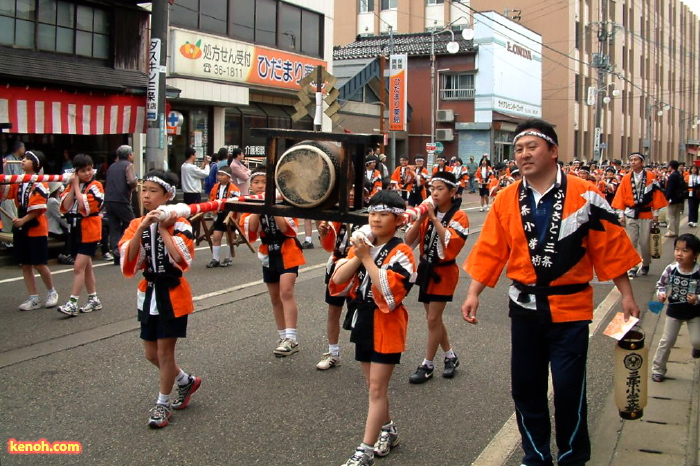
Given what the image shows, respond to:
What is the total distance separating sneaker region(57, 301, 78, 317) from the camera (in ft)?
26.7

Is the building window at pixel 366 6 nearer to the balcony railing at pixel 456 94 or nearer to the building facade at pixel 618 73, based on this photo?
the building facade at pixel 618 73

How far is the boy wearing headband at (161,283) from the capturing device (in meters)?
4.96

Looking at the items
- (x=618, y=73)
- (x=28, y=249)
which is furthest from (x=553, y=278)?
(x=618, y=73)

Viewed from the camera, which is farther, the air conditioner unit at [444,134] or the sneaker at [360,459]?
the air conditioner unit at [444,134]

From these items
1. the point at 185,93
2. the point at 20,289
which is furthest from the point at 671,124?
the point at 20,289

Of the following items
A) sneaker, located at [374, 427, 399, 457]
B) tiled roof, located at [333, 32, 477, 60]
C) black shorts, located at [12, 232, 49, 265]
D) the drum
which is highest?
tiled roof, located at [333, 32, 477, 60]

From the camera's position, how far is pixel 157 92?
14.4 m

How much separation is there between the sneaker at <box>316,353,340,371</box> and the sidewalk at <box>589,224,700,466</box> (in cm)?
230

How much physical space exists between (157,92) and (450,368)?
1021 cm

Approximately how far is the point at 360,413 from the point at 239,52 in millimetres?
19233

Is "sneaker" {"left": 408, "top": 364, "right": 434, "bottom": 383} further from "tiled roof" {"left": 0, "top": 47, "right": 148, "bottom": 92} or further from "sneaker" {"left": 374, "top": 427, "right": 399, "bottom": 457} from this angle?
"tiled roof" {"left": 0, "top": 47, "right": 148, "bottom": 92}

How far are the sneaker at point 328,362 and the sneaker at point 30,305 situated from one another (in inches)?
161

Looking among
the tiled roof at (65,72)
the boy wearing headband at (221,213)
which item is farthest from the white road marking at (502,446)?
the tiled roof at (65,72)

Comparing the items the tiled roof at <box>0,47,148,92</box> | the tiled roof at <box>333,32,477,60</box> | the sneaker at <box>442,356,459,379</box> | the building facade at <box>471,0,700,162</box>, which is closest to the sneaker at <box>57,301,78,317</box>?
the sneaker at <box>442,356,459,379</box>
